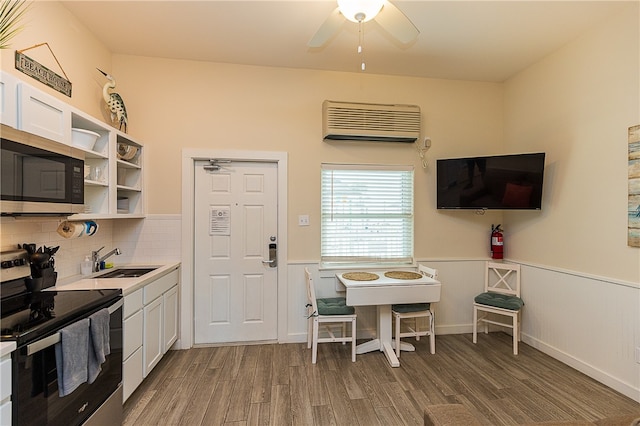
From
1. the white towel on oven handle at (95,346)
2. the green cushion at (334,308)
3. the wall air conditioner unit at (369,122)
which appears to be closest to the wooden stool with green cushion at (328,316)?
the green cushion at (334,308)

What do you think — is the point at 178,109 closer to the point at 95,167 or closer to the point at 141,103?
the point at 141,103

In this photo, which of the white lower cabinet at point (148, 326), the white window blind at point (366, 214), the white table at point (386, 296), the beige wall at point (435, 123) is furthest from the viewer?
the white window blind at point (366, 214)

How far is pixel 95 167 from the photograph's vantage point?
2434 millimetres

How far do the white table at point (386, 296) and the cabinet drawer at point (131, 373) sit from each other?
1750mm

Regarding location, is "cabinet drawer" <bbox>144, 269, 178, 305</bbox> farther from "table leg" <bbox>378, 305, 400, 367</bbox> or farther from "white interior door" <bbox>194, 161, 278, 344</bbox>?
"table leg" <bbox>378, 305, 400, 367</bbox>

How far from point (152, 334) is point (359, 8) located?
112 inches

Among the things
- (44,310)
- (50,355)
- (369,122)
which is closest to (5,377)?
(50,355)

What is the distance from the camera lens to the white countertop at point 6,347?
3.97 feet

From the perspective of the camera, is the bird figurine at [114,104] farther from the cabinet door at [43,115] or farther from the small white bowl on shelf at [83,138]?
the cabinet door at [43,115]

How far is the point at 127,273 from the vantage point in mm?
2691

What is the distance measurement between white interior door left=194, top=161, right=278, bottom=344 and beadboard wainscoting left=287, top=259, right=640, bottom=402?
13.0 inches

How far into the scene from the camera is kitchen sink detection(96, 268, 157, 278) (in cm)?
255

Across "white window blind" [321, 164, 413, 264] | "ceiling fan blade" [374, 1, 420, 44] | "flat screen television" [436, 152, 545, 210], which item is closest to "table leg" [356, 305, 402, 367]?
"white window blind" [321, 164, 413, 264]

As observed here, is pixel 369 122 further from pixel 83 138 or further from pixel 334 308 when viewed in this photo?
pixel 83 138
